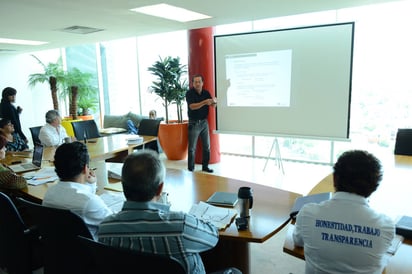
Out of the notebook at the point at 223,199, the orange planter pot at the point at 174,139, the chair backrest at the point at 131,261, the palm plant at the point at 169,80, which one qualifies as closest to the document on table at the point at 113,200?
the notebook at the point at 223,199

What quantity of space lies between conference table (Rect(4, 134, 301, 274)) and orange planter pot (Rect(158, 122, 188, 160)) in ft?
10.5

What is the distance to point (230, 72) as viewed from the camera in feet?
17.2

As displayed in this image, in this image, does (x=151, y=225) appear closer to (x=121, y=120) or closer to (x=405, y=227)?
(x=405, y=227)

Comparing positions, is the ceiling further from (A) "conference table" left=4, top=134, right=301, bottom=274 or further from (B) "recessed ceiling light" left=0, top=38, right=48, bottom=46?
(A) "conference table" left=4, top=134, right=301, bottom=274

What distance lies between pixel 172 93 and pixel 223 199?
4235 millimetres

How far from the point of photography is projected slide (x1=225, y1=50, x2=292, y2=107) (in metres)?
4.74

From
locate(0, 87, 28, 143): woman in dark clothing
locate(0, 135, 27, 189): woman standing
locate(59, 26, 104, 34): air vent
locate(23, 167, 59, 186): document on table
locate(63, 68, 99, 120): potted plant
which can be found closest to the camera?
locate(0, 135, 27, 189): woman standing


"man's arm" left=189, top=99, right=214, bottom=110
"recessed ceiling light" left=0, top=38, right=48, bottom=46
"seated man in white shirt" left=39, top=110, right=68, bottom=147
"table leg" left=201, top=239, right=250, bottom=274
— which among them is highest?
"recessed ceiling light" left=0, top=38, right=48, bottom=46

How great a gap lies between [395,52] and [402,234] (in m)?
4.16

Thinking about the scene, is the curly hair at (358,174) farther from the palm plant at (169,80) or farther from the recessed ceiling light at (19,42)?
the recessed ceiling light at (19,42)

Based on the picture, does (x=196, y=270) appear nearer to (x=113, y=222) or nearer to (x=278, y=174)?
(x=113, y=222)

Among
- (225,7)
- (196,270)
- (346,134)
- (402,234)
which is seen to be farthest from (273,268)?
(225,7)

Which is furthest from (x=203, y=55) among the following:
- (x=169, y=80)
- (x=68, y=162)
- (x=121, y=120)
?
(x=68, y=162)

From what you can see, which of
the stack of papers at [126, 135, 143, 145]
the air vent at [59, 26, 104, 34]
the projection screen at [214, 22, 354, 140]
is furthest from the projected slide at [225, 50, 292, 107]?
the air vent at [59, 26, 104, 34]
